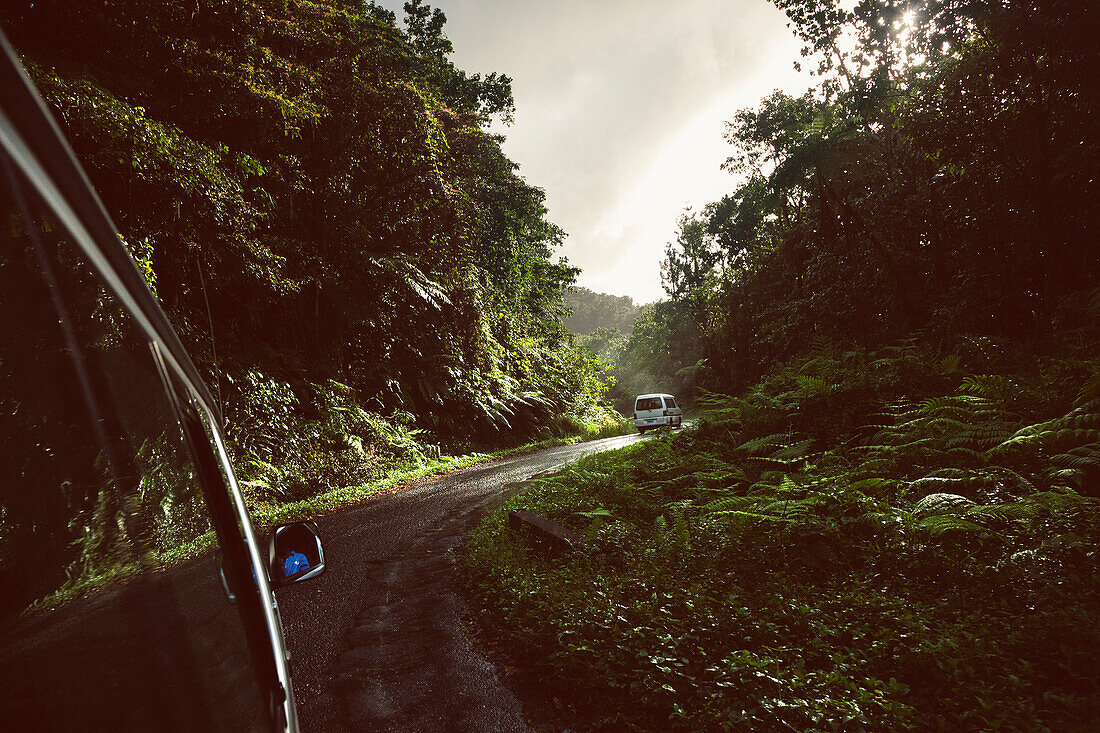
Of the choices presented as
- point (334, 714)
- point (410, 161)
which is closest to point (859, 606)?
point (334, 714)

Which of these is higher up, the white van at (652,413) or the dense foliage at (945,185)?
the dense foliage at (945,185)

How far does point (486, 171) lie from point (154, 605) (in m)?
25.9

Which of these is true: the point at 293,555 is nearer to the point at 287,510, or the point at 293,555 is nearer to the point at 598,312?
the point at 287,510

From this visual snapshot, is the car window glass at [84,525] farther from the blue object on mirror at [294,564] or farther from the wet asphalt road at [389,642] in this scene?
the wet asphalt road at [389,642]

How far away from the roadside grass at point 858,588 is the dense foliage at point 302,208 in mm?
3276

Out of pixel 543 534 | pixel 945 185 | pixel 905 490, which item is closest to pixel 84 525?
pixel 543 534

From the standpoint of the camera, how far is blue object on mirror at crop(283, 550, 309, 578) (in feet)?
6.37

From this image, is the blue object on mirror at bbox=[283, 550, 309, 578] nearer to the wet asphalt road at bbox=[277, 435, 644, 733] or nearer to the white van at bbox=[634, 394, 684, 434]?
the wet asphalt road at bbox=[277, 435, 644, 733]

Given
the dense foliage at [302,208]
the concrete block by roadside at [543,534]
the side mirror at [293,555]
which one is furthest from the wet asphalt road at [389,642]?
the dense foliage at [302,208]

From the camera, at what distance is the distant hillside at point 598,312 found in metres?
117

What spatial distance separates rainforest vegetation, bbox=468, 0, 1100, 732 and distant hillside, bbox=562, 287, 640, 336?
100 metres

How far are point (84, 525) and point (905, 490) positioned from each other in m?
6.50

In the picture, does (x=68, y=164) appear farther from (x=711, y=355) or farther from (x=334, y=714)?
(x=711, y=355)

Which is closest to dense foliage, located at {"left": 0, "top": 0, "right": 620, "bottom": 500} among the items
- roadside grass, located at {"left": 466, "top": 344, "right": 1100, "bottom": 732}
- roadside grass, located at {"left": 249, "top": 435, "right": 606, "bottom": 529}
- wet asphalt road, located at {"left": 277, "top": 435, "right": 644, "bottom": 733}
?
roadside grass, located at {"left": 249, "top": 435, "right": 606, "bottom": 529}
